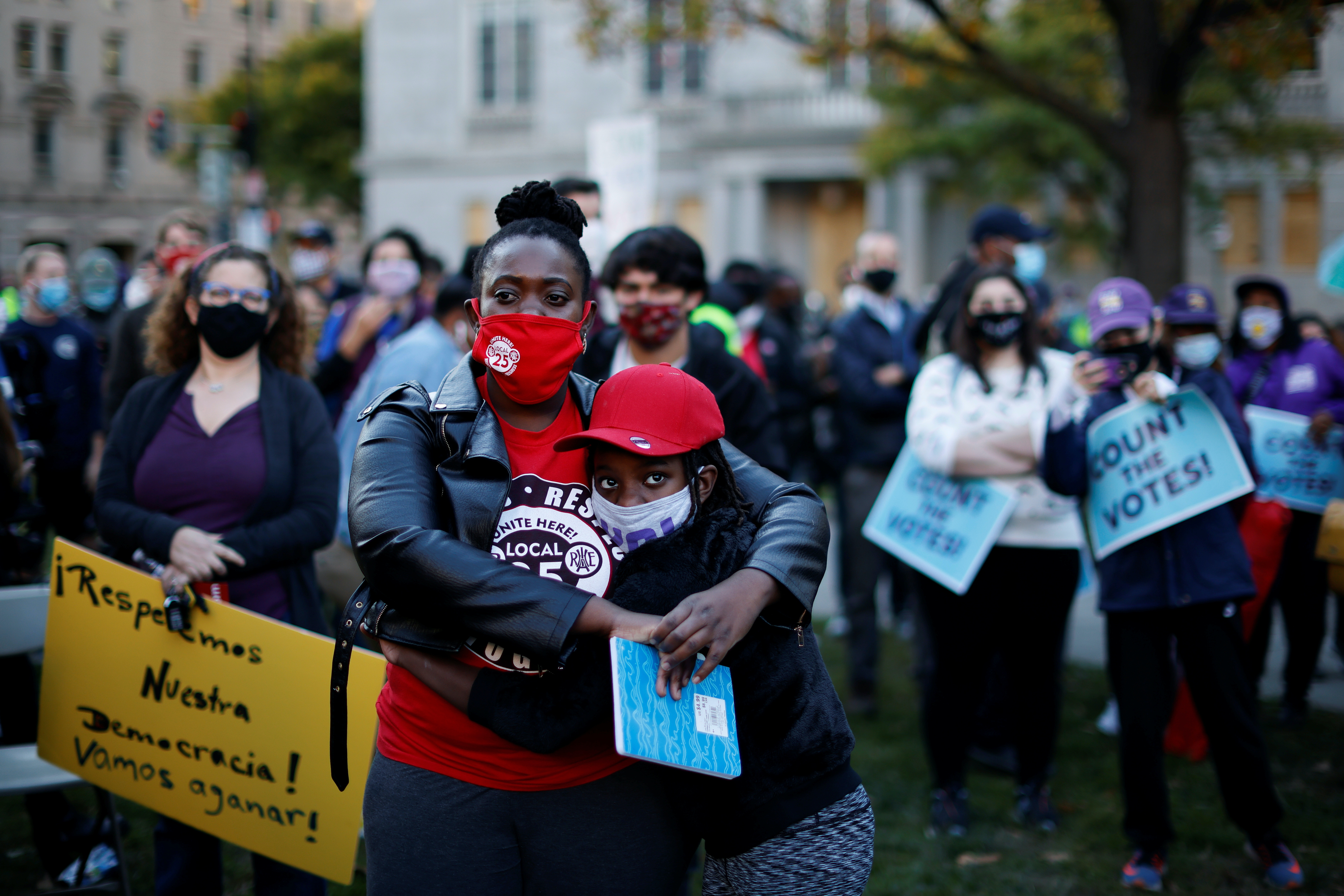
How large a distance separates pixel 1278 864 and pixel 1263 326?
3.43m

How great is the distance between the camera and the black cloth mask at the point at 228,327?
3.74 m

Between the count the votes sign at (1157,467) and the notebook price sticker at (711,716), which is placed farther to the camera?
the count the votes sign at (1157,467)

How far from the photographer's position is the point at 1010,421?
471 centimetres

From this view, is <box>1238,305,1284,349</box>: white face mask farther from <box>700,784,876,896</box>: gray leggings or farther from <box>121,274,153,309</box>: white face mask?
<box>121,274,153,309</box>: white face mask

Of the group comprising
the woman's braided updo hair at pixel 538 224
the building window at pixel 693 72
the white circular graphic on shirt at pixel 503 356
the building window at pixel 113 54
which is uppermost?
the building window at pixel 693 72

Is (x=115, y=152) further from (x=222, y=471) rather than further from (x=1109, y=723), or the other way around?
(x=1109, y=723)

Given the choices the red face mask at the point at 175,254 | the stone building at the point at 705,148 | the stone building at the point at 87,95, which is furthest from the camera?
the stone building at the point at 705,148

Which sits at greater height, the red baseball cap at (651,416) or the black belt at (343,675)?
the red baseball cap at (651,416)

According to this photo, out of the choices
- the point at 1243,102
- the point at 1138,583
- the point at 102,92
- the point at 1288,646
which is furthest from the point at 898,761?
the point at 1243,102

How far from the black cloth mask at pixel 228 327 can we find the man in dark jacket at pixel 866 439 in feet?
11.7

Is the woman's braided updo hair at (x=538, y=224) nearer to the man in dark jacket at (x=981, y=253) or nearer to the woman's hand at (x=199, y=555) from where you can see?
the woman's hand at (x=199, y=555)

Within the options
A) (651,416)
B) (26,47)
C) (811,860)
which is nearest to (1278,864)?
(811,860)

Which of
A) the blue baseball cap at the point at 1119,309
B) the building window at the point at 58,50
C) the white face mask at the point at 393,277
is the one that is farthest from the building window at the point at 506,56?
the blue baseball cap at the point at 1119,309

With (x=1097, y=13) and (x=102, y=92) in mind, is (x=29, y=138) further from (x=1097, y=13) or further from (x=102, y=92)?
(x=1097, y=13)
